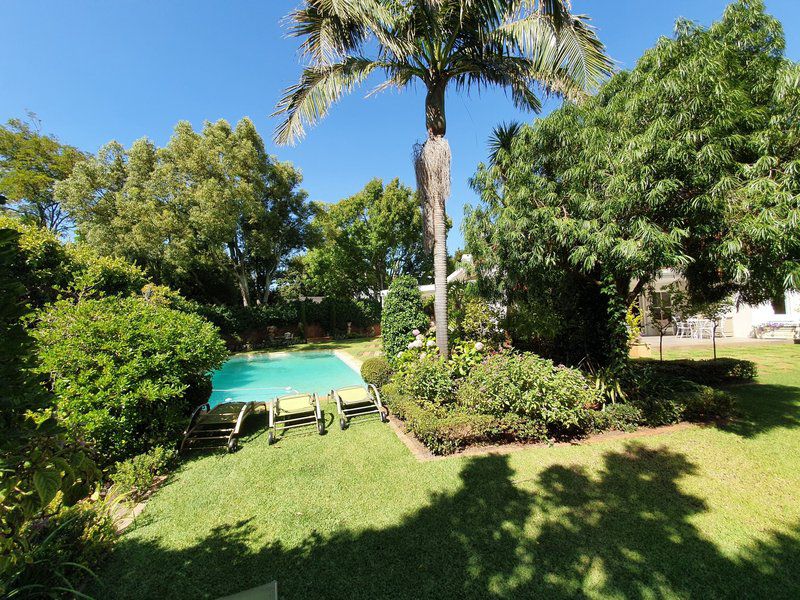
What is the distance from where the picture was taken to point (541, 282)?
7688mm

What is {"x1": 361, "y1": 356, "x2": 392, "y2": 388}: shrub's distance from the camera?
839 centimetres

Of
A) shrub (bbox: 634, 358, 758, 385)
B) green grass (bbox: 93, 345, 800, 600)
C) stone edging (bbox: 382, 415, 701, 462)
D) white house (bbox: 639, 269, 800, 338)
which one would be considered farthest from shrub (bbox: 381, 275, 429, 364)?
white house (bbox: 639, 269, 800, 338)

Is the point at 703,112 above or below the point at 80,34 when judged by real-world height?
below

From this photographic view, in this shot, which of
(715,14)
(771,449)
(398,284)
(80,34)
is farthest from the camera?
(398,284)

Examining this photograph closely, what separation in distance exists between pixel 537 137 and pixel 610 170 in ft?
5.37

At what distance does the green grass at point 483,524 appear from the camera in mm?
2732

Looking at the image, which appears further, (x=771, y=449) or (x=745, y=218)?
(x=771, y=449)

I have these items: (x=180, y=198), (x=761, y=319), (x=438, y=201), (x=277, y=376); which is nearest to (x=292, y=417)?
(x=438, y=201)

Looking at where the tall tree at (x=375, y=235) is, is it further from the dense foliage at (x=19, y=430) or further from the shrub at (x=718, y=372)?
the dense foliage at (x=19, y=430)

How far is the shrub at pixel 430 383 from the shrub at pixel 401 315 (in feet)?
7.50

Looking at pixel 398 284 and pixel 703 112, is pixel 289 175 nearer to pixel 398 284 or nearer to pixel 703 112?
pixel 398 284

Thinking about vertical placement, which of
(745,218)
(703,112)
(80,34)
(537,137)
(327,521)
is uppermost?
(80,34)

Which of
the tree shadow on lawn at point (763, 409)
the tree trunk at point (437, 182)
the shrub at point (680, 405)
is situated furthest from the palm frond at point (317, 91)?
the tree shadow on lawn at point (763, 409)

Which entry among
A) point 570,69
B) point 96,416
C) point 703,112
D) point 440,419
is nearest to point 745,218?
point 703,112
